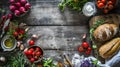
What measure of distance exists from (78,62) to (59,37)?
0.35 m

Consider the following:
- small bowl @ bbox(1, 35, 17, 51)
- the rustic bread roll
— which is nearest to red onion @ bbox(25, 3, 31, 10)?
small bowl @ bbox(1, 35, 17, 51)

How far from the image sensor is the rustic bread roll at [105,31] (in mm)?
3227

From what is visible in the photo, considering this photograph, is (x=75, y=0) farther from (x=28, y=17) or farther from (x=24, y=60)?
(x=24, y=60)

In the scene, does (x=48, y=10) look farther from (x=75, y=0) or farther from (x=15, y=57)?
(x=15, y=57)

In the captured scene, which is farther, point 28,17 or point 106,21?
point 28,17

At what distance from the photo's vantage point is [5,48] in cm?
351

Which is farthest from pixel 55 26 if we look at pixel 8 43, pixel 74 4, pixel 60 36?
pixel 8 43

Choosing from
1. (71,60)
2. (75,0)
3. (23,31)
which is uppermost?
(75,0)

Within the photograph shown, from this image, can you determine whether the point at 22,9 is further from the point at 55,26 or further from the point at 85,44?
the point at 85,44

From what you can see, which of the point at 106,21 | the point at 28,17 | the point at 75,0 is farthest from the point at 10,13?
the point at 106,21

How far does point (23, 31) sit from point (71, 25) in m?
0.50

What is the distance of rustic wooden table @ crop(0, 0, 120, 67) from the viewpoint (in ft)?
11.6

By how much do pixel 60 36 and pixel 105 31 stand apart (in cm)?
54

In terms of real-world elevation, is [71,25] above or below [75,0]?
below
